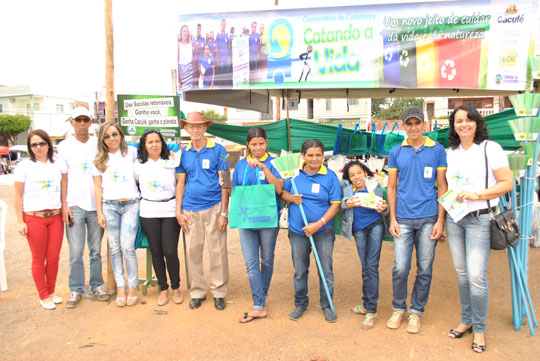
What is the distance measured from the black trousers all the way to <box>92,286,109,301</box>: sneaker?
740 millimetres

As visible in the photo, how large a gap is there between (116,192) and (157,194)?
412mm

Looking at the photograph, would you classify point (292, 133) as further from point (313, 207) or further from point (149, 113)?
point (313, 207)

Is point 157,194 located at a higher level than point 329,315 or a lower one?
higher

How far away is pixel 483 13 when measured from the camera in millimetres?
3953

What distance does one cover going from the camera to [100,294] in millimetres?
4250

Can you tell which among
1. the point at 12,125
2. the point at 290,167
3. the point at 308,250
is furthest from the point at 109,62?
the point at 12,125

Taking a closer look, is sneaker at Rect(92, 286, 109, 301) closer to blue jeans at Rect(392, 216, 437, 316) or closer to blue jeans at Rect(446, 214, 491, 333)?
blue jeans at Rect(392, 216, 437, 316)

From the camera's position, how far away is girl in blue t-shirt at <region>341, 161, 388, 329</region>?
341cm

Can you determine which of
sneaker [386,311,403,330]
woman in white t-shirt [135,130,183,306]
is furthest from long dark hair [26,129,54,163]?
sneaker [386,311,403,330]

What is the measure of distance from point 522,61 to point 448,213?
6.85ft

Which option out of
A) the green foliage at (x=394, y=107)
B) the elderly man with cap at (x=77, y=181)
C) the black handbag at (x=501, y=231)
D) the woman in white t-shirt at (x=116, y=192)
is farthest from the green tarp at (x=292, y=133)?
the green foliage at (x=394, y=107)

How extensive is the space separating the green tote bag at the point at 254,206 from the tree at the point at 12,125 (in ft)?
130

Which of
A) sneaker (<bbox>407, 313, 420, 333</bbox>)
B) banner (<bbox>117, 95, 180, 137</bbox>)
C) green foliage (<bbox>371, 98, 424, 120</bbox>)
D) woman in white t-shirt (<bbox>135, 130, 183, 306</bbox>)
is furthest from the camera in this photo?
green foliage (<bbox>371, 98, 424, 120</bbox>)

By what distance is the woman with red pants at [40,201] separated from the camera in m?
3.79
